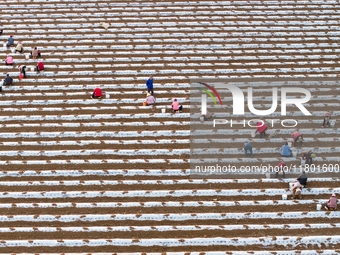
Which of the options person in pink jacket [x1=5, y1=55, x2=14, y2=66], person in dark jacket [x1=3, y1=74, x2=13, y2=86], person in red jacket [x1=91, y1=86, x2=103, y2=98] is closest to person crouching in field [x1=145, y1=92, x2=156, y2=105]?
person in red jacket [x1=91, y1=86, x2=103, y2=98]

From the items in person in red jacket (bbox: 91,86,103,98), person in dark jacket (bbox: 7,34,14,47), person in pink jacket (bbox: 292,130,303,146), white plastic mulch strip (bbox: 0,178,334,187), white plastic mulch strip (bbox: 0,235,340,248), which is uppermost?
person in dark jacket (bbox: 7,34,14,47)

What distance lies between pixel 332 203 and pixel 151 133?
27.4 feet

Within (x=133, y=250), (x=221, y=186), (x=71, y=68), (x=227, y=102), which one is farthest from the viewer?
(x=71, y=68)

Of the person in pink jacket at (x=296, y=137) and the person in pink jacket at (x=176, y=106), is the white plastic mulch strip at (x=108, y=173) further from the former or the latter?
the person in pink jacket at (x=296, y=137)

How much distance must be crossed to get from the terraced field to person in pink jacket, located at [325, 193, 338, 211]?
26cm

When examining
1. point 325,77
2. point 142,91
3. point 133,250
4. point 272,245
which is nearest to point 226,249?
point 272,245

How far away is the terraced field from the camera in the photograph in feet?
66.8

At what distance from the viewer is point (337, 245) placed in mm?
19875

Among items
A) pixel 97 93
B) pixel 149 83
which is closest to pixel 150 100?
pixel 149 83

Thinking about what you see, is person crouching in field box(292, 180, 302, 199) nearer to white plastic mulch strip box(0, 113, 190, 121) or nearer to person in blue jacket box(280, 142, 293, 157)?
person in blue jacket box(280, 142, 293, 157)

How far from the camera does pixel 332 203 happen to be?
2073cm

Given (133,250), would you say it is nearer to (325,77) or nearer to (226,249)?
(226,249)

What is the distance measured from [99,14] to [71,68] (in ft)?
17.5

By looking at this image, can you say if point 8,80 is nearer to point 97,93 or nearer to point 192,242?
point 97,93
